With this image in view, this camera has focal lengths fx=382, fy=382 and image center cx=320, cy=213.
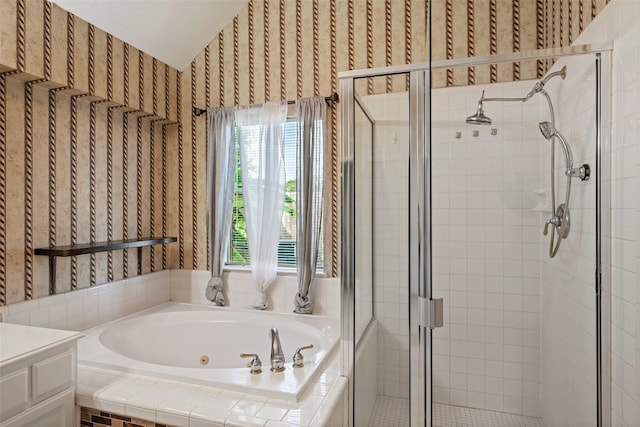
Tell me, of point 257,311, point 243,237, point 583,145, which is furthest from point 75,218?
point 583,145

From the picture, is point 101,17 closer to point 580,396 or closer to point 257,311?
point 257,311

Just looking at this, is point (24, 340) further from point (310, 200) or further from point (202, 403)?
point (310, 200)

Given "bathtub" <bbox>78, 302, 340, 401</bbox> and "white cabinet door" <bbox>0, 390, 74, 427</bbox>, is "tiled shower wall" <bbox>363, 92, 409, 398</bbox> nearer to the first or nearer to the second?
"bathtub" <bbox>78, 302, 340, 401</bbox>

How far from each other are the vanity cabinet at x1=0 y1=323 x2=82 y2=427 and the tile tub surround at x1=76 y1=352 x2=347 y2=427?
0.11m

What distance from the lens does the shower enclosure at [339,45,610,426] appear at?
4.38 ft

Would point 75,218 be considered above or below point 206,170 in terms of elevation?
below

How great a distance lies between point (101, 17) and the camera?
2420mm

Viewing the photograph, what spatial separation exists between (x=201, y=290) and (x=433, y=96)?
7.87ft

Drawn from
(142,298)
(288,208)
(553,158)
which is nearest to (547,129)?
(553,158)

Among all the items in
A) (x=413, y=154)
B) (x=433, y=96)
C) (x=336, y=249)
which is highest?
(x=433, y=96)

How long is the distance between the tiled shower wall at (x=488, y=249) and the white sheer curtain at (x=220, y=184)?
1.91 metres

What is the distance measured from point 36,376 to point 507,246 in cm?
179

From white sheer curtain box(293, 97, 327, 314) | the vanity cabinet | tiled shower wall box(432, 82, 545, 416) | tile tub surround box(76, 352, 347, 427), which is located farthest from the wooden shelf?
tiled shower wall box(432, 82, 545, 416)

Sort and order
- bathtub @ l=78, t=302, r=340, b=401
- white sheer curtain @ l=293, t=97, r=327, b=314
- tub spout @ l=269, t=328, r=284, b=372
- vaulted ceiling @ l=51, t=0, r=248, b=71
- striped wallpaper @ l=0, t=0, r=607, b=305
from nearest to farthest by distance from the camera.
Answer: tub spout @ l=269, t=328, r=284, b=372 → striped wallpaper @ l=0, t=0, r=607, b=305 → bathtub @ l=78, t=302, r=340, b=401 → vaulted ceiling @ l=51, t=0, r=248, b=71 → white sheer curtain @ l=293, t=97, r=327, b=314
